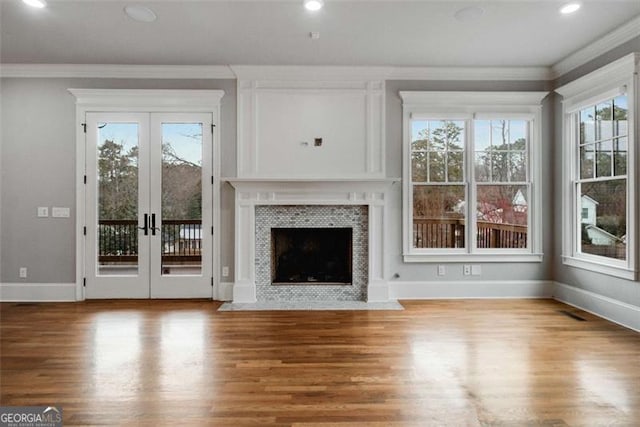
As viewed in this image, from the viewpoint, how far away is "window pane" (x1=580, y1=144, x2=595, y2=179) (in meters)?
4.09

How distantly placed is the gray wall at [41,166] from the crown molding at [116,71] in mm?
65

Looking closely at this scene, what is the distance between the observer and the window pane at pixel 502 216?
467 centimetres

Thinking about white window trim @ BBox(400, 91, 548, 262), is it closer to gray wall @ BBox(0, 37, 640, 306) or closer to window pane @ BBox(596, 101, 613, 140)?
gray wall @ BBox(0, 37, 640, 306)

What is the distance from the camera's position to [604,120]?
388 centimetres

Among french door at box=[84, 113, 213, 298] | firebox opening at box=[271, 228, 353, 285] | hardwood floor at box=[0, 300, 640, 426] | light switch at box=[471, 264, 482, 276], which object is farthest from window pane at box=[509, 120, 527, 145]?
french door at box=[84, 113, 213, 298]

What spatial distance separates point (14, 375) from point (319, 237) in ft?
10.4

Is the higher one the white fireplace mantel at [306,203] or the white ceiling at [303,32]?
the white ceiling at [303,32]

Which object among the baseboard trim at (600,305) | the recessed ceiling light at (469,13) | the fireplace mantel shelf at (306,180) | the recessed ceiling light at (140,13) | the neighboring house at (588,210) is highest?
the recessed ceiling light at (140,13)

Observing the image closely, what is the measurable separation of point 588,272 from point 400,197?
218 centimetres

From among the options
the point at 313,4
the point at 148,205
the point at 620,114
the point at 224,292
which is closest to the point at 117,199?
the point at 148,205

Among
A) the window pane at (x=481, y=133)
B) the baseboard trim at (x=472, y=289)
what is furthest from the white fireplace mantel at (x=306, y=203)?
the window pane at (x=481, y=133)

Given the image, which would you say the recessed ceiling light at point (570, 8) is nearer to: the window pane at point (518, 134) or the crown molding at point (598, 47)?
the crown molding at point (598, 47)

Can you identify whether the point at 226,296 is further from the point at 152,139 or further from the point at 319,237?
the point at 152,139

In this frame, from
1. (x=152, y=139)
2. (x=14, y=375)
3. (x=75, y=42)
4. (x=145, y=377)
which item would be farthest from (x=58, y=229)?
(x=145, y=377)
